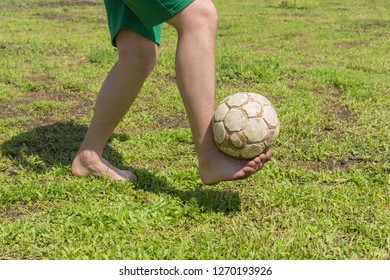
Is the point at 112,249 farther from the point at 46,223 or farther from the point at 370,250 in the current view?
the point at 370,250

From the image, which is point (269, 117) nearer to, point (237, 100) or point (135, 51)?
point (237, 100)

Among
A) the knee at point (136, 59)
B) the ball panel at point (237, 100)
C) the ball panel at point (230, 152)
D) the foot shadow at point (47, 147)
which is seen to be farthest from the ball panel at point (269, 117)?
the foot shadow at point (47, 147)

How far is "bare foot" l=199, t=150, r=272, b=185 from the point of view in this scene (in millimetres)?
2750

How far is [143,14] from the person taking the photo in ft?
9.20

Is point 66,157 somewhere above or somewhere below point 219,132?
below

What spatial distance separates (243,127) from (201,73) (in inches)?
14.5

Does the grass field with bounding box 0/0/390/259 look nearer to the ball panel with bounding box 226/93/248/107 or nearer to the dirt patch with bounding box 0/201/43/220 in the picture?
the dirt patch with bounding box 0/201/43/220

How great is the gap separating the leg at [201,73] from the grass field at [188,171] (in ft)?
0.98

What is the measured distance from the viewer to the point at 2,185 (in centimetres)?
329

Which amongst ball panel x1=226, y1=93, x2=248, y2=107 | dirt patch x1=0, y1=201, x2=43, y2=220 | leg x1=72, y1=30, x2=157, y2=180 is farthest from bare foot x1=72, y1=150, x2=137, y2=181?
ball panel x1=226, y1=93, x2=248, y2=107

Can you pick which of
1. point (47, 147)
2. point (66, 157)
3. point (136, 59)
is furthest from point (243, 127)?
point (47, 147)

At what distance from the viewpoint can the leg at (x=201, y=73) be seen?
2738 millimetres

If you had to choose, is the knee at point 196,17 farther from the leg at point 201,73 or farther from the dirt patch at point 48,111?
the dirt patch at point 48,111

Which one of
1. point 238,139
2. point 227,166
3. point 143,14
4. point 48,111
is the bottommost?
point 48,111
